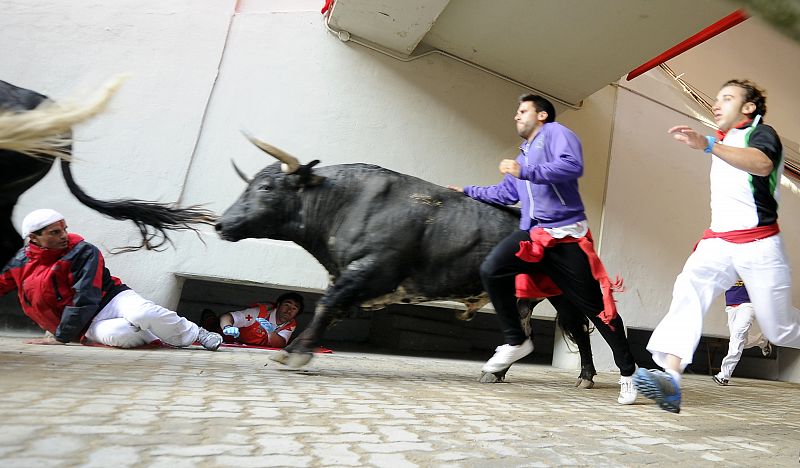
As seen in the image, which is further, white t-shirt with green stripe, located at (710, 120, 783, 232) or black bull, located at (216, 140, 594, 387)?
black bull, located at (216, 140, 594, 387)

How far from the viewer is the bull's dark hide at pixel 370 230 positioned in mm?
3086

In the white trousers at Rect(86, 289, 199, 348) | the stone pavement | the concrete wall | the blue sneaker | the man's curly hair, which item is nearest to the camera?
the stone pavement

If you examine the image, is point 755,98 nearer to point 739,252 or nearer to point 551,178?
point 739,252

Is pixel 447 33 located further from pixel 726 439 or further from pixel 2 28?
pixel 726 439

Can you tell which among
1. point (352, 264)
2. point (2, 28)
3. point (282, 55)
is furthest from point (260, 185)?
point (2, 28)

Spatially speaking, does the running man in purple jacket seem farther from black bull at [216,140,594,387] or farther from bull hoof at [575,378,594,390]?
bull hoof at [575,378,594,390]

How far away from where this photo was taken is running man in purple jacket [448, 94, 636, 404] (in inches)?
113

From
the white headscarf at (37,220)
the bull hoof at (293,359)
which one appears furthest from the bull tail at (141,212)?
the bull hoof at (293,359)

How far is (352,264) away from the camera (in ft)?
10.1

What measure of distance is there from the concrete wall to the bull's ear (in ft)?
5.64

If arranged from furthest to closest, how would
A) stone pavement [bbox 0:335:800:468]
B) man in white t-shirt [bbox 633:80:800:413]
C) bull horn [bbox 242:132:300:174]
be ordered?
bull horn [bbox 242:132:300:174], man in white t-shirt [bbox 633:80:800:413], stone pavement [bbox 0:335:800:468]

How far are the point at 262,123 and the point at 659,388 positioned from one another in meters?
4.22

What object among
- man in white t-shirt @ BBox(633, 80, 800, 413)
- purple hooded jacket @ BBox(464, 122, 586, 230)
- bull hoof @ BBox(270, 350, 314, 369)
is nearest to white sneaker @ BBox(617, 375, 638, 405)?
man in white t-shirt @ BBox(633, 80, 800, 413)

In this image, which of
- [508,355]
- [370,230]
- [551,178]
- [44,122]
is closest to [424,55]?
[370,230]
